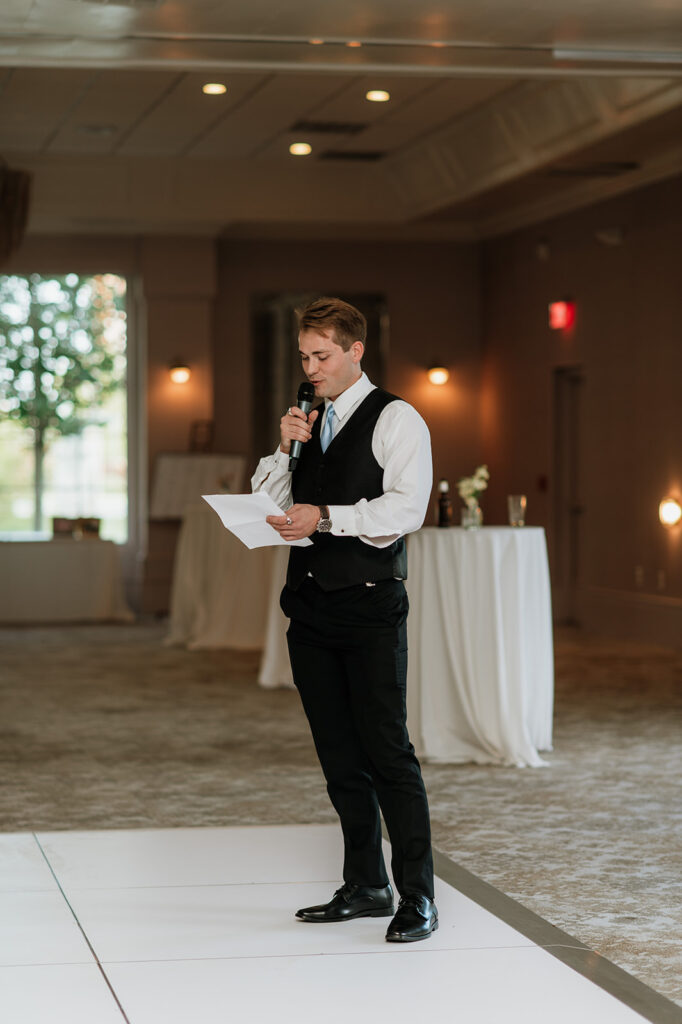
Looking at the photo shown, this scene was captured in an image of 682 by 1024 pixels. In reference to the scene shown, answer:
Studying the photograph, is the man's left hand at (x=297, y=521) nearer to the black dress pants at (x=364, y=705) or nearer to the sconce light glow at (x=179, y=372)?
the black dress pants at (x=364, y=705)

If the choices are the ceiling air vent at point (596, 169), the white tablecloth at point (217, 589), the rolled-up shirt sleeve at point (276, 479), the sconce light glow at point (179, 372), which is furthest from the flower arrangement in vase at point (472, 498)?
the sconce light glow at point (179, 372)

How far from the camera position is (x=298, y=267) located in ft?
45.0

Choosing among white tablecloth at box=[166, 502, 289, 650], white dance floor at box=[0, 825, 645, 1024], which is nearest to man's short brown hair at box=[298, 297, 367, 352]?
white dance floor at box=[0, 825, 645, 1024]

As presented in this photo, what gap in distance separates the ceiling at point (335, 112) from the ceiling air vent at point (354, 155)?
0.13 feet

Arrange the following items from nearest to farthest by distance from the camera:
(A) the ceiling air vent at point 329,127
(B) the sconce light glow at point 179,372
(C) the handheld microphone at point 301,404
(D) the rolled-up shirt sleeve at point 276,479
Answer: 1. (C) the handheld microphone at point 301,404
2. (D) the rolled-up shirt sleeve at point 276,479
3. (A) the ceiling air vent at point 329,127
4. (B) the sconce light glow at point 179,372

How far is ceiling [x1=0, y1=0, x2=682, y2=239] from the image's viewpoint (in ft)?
19.7

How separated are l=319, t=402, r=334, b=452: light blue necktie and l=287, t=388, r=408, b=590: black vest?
4 centimetres

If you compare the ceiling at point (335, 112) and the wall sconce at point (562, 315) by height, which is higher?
the ceiling at point (335, 112)

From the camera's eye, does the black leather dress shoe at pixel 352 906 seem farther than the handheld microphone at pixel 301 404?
Yes

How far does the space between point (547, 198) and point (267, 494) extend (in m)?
9.30

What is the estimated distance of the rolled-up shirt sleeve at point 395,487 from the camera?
3355 millimetres

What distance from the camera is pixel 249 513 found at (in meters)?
3.38

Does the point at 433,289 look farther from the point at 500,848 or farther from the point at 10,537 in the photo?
the point at 500,848

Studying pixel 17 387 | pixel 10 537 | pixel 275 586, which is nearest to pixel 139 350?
pixel 17 387
